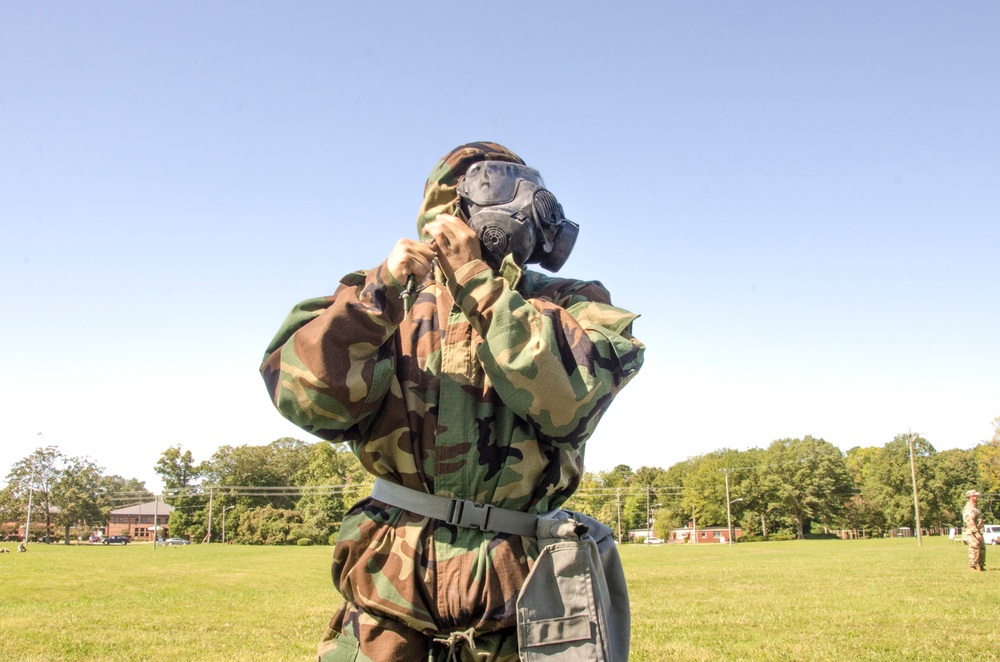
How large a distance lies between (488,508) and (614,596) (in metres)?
0.52

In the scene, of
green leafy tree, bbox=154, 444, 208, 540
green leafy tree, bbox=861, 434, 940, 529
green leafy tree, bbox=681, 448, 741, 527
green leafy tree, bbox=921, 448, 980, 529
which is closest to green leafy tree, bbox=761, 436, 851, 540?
green leafy tree, bbox=861, 434, 940, 529

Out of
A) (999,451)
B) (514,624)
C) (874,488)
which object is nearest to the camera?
(514,624)

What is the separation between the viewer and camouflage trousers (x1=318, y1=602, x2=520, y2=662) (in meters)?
1.99

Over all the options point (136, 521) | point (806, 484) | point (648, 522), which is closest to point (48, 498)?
point (136, 521)

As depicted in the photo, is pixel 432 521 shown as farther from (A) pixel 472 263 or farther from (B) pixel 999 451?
(B) pixel 999 451

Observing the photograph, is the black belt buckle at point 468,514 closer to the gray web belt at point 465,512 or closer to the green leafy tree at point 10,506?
the gray web belt at point 465,512

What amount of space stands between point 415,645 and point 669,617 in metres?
11.1

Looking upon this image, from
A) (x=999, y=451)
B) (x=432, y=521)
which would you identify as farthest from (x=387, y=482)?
(x=999, y=451)

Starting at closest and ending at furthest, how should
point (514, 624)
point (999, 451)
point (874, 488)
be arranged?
point (514, 624) → point (999, 451) → point (874, 488)

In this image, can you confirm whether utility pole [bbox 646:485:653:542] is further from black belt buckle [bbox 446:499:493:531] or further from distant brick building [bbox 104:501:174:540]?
black belt buckle [bbox 446:499:493:531]

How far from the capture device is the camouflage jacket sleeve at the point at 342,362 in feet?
6.66

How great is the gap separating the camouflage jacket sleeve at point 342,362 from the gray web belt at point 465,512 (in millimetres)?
266

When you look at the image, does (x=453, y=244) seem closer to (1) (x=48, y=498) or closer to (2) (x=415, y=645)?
(2) (x=415, y=645)

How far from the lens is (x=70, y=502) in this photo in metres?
95.9
